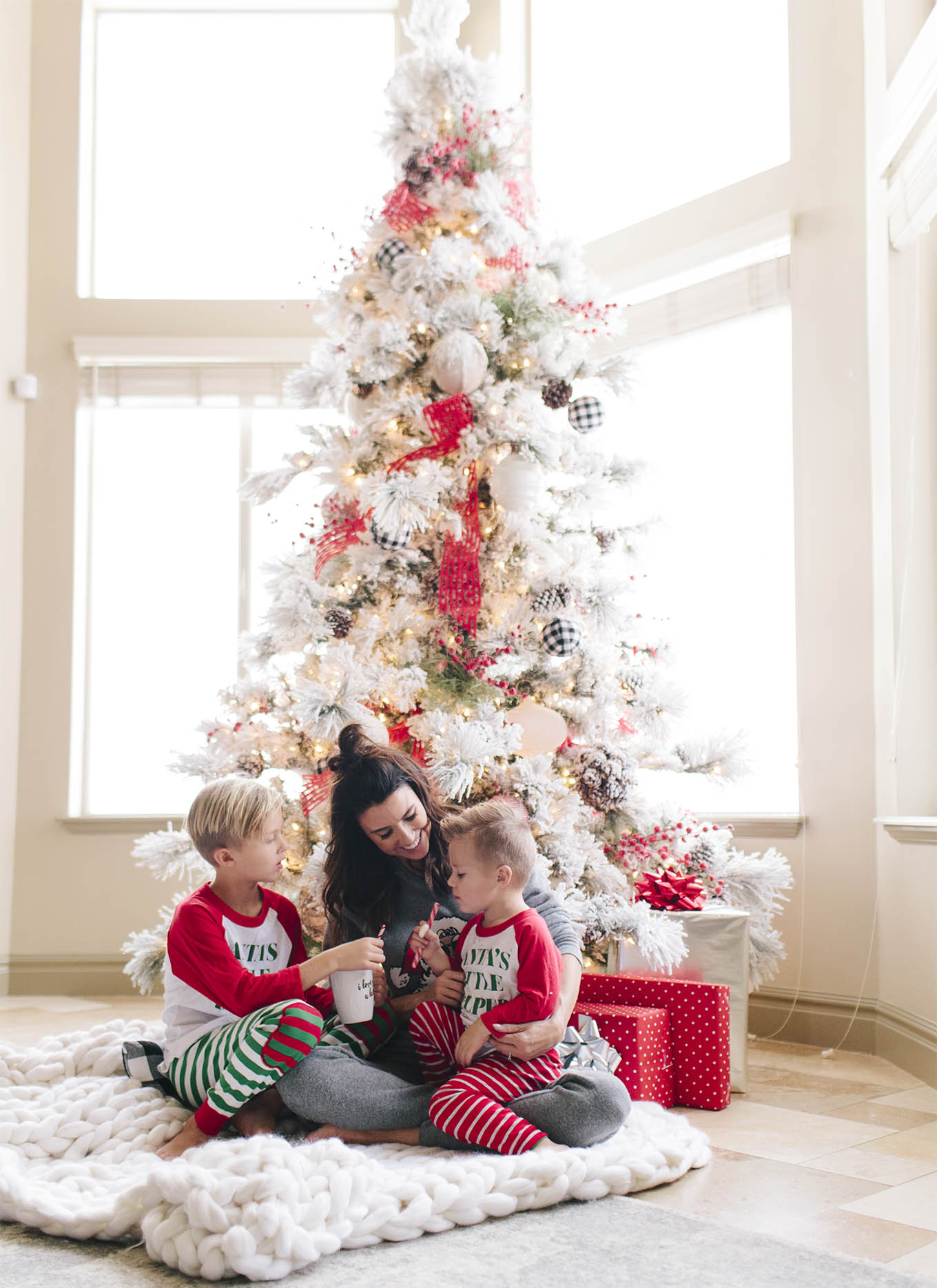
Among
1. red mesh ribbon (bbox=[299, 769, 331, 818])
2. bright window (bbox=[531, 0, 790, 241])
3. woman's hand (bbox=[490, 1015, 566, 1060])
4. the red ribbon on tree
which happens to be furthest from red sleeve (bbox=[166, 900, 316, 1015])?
bright window (bbox=[531, 0, 790, 241])

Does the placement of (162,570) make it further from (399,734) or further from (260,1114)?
(260,1114)

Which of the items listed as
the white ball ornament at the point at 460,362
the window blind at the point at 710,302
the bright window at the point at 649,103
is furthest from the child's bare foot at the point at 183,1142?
the bright window at the point at 649,103

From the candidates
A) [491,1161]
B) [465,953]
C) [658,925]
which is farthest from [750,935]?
[491,1161]

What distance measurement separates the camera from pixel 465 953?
1.88m

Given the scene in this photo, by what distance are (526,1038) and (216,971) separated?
20.3 inches

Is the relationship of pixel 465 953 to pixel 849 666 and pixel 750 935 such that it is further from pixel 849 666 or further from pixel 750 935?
pixel 849 666

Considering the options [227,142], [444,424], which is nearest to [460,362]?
[444,424]

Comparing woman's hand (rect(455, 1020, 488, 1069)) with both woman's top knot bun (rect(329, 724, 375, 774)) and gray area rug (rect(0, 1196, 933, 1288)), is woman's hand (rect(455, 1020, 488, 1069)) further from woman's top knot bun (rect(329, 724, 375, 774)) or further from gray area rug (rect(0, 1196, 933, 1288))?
woman's top knot bun (rect(329, 724, 375, 774))

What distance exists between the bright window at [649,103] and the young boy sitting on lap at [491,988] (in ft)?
8.24

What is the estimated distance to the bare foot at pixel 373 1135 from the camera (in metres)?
1.80

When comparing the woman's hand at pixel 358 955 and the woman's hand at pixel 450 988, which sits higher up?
the woman's hand at pixel 358 955

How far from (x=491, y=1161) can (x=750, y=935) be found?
1.14m

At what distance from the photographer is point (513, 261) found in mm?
2725

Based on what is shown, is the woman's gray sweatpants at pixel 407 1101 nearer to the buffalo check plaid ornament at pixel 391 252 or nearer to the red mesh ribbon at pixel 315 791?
the red mesh ribbon at pixel 315 791
